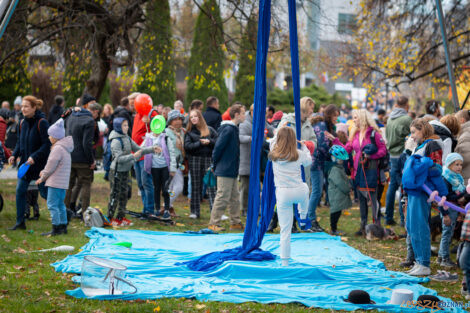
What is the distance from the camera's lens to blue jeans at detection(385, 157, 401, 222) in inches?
415

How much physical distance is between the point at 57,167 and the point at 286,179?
3.59 meters

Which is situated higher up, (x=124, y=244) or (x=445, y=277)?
(x=124, y=244)

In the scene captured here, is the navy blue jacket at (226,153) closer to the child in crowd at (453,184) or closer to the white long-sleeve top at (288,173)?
the white long-sleeve top at (288,173)

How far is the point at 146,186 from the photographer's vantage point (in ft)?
34.8

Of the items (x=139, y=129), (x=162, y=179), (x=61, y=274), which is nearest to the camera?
(x=61, y=274)

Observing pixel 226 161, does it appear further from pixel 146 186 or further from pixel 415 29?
pixel 415 29

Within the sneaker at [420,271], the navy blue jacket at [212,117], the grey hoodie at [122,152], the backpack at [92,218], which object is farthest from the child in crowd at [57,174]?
the sneaker at [420,271]

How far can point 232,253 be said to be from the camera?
7.23 meters

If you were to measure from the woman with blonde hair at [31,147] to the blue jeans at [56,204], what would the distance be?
2.21ft

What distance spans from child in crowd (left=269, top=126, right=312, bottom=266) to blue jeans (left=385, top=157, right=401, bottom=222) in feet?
13.4

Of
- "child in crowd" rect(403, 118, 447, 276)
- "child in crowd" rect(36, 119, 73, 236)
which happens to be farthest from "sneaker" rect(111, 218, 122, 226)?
"child in crowd" rect(403, 118, 447, 276)

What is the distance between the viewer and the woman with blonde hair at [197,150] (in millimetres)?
10611

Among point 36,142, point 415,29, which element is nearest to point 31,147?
point 36,142

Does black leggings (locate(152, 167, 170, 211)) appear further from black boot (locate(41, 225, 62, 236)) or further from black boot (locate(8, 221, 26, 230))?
black boot (locate(8, 221, 26, 230))
